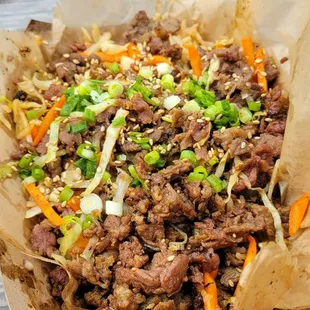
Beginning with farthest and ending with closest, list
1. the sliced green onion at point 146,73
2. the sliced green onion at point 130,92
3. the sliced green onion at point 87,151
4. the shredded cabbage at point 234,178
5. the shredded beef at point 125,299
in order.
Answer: the sliced green onion at point 146,73, the sliced green onion at point 130,92, the sliced green onion at point 87,151, the shredded cabbage at point 234,178, the shredded beef at point 125,299

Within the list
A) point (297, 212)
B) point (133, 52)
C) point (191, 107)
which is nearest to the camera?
point (297, 212)

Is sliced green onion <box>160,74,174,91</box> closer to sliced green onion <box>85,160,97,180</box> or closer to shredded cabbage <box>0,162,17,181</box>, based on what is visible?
sliced green onion <box>85,160,97,180</box>

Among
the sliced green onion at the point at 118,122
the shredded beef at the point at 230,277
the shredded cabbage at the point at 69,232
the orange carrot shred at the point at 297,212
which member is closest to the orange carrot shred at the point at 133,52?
the sliced green onion at the point at 118,122

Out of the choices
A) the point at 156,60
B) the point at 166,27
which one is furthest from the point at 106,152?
the point at 166,27

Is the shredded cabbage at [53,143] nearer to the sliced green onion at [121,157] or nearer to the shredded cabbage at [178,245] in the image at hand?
the sliced green onion at [121,157]

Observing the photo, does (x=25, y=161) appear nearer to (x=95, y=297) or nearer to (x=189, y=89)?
(x=95, y=297)

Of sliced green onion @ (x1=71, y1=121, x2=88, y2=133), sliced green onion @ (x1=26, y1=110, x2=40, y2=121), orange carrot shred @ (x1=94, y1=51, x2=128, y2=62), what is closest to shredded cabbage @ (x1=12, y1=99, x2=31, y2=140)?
sliced green onion @ (x1=26, y1=110, x2=40, y2=121)

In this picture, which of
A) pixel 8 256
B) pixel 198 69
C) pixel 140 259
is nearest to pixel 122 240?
pixel 140 259
